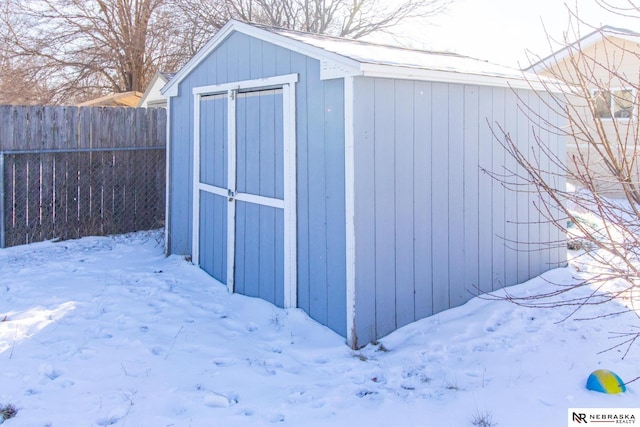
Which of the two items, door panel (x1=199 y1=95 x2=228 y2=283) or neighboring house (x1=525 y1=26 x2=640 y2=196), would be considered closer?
neighboring house (x1=525 y1=26 x2=640 y2=196)

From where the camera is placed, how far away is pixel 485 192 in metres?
5.55

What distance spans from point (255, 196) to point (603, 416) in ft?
10.7

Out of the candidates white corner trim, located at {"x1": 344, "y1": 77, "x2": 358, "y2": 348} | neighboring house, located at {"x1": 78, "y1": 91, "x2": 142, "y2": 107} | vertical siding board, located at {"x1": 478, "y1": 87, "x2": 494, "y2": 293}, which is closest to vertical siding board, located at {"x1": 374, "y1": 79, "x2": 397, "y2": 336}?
white corner trim, located at {"x1": 344, "y1": 77, "x2": 358, "y2": 348}

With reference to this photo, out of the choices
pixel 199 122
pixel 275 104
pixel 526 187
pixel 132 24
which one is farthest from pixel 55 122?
pixel 132 24

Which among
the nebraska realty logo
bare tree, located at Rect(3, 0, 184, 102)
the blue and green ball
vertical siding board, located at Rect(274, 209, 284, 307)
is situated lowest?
the nebraska realty logo

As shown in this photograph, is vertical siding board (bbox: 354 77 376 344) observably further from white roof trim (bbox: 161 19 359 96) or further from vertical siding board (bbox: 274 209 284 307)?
vertical siding board (bbox: 274 209 284 307)

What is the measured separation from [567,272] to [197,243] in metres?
3.85

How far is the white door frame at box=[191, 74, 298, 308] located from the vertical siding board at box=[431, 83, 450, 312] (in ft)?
3.72

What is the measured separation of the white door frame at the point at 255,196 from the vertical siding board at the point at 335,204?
16.9 inches

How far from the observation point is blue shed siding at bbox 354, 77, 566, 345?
179 inches

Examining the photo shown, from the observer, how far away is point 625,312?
4848 mm

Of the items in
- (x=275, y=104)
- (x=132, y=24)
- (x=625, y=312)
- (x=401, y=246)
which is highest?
(x=132, y=24)

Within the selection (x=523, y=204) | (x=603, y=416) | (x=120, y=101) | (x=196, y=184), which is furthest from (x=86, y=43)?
(x=603, y=416)

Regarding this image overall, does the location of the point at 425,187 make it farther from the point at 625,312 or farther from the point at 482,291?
the point at 625,312
